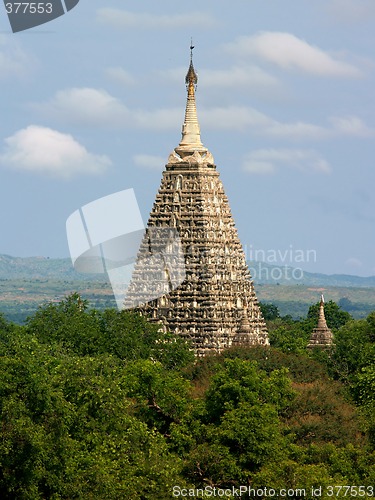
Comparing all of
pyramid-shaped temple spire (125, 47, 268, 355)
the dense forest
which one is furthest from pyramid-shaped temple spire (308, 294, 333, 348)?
the dense forest

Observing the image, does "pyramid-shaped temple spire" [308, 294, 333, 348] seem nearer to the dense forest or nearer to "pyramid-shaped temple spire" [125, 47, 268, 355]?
"pyramid-shaped temple spire" [125, 47, 268, 355]

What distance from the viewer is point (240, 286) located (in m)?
135

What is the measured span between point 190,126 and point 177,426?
148ft

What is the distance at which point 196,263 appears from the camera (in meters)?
133

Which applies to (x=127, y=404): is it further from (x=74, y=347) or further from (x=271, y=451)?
(x=74, y=347)

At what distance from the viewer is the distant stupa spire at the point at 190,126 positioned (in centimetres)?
13538

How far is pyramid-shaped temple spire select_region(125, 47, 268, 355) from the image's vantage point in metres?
132

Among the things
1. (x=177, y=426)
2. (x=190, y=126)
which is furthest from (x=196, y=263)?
(x=177, y=426)

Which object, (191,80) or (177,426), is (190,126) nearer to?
(191,80)

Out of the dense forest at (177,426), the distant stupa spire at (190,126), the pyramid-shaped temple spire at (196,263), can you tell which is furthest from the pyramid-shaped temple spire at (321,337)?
the dense forest at (177,426)

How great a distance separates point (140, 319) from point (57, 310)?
6.47 metres

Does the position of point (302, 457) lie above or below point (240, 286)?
below

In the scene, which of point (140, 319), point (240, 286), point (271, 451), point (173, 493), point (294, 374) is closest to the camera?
point (173, 493)

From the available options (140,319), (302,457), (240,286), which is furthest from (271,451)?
(240,286)
